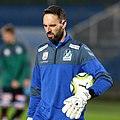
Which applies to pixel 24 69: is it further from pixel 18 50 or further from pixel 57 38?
pixel 57 38

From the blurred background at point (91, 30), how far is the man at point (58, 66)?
8.94 meters

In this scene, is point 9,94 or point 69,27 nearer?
point 9,94

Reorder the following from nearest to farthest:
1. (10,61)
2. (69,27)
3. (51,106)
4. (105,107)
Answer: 1. (51,106)
2. (10,61)
3. (105,107)
4. (69,27)

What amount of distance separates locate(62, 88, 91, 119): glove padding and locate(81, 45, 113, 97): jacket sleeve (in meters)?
0.12

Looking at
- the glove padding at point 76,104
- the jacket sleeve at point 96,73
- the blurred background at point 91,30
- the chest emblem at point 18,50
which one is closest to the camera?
the glove padding at point 76,104

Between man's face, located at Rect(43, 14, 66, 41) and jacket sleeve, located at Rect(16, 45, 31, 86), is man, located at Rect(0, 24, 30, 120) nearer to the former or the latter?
jacket sleeve, located at Rect(16, 45, 31, 86)

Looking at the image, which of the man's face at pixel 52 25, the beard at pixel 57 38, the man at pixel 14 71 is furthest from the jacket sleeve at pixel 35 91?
the man at pixel 14 71

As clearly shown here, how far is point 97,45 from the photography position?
2294 centimetres

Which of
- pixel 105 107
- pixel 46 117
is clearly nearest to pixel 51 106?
pixel 46 117

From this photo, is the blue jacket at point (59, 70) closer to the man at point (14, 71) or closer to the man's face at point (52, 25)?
the man's face at point (52, 25)

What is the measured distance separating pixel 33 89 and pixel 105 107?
1200 cm

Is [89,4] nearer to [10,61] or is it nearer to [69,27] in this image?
[69,27]

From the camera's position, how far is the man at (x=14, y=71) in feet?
45.2

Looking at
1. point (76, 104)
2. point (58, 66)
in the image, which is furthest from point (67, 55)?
point (76, 104)
